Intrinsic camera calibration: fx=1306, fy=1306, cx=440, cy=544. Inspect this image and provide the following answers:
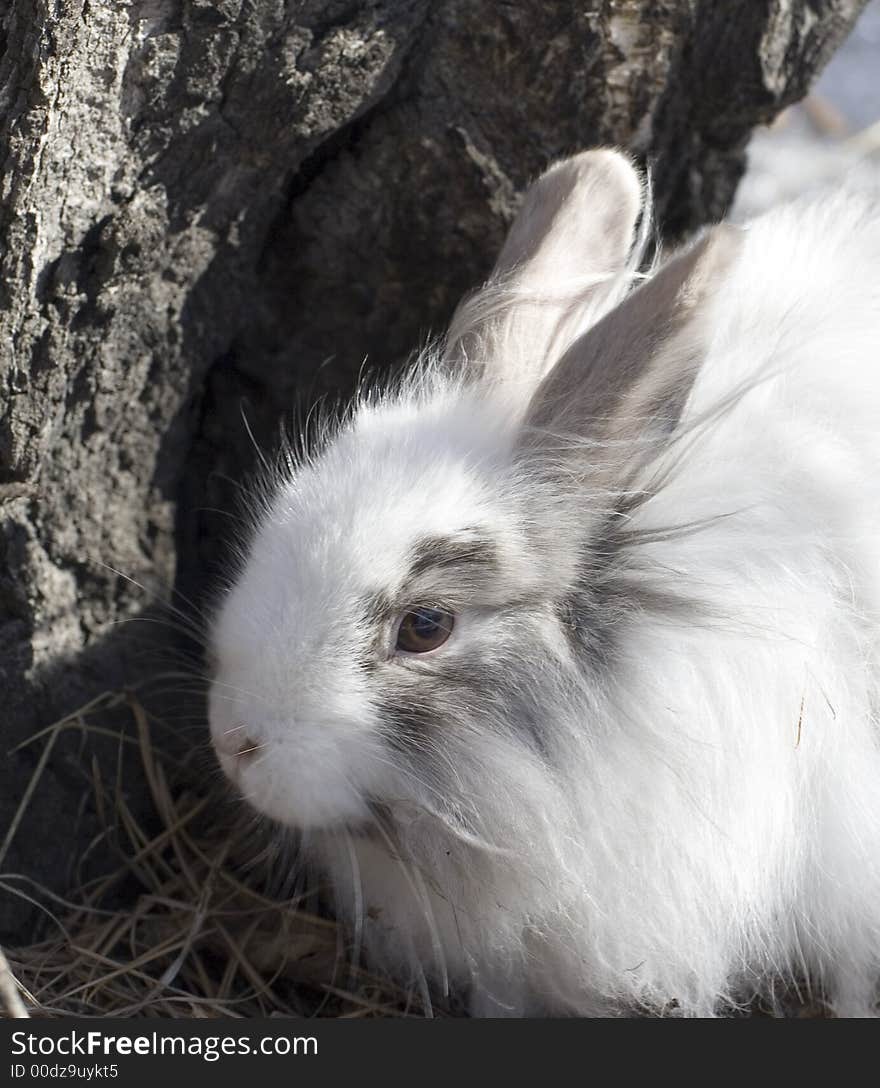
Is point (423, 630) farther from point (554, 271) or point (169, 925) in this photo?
point (169, 925)

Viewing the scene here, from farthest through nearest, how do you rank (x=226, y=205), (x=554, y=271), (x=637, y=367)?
(x=226, y=205) < (x=554, y=271) < (x=637, y=367)

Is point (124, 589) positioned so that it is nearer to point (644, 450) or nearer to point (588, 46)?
point (644, 450)

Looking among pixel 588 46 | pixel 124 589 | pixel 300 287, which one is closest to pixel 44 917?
pixel 124 589

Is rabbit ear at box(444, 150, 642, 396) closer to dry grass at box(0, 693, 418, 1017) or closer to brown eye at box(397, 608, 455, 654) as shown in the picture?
brown eye at box(397, 608, 455, 654)

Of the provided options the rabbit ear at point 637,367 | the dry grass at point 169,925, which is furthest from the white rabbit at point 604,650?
the dry grass at point 169,925

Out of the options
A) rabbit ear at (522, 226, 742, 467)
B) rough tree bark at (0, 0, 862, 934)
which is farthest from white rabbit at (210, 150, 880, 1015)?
rough tree bark at (0, 0, 862, 934)

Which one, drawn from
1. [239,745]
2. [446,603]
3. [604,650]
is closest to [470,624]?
[446,603]
